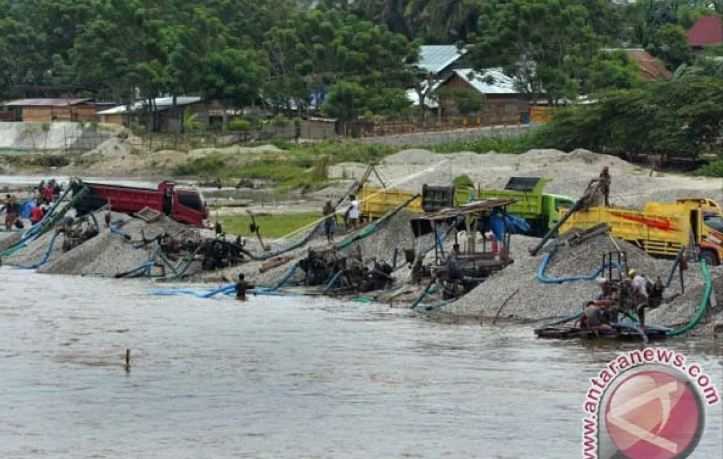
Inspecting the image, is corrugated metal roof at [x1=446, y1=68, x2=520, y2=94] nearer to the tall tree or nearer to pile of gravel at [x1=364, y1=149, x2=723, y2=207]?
the tall tree

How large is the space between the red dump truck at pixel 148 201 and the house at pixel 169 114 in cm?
6864

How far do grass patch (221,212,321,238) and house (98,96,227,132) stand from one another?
61.7m

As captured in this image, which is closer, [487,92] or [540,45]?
[540,45]

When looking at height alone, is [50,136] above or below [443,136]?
below

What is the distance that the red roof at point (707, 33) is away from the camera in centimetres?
8324

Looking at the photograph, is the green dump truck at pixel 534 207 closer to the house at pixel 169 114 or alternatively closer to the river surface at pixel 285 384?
the river surface at pixel 285 384

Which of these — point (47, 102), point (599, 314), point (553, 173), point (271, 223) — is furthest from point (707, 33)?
point (599, 314)

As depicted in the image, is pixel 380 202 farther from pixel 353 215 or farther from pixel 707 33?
pixel 707 33

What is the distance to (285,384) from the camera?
28484 millimetres

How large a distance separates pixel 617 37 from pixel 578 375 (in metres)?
99.5

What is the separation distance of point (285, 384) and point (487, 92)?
81.0 metres

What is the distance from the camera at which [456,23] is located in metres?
132

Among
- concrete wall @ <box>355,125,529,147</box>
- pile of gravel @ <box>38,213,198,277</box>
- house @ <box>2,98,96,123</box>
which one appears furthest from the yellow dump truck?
house @ <box>2,98,96,123</box>

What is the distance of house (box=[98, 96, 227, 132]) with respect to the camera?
123m
